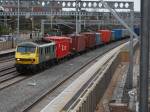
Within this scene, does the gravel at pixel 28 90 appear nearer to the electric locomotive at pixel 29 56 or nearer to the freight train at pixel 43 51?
the electric locomotive at pixel 29 56

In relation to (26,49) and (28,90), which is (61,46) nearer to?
(26,49)

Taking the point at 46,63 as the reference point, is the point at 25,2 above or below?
above

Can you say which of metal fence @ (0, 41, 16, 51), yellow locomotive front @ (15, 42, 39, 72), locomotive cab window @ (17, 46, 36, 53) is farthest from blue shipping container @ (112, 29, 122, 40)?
yellow locomotive front @ (15, 42, 39, 72)

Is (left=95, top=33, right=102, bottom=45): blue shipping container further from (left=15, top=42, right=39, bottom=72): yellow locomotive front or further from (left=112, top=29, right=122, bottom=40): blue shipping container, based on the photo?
(left=15, top=42, right=39, bottom=72): yellow locomotive front

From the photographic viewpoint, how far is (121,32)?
100062 mm

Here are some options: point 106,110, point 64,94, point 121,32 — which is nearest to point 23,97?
point 64,94

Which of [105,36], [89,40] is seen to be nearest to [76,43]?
[89,40]

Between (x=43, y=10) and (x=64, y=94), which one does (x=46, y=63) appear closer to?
(x=64, y=94)

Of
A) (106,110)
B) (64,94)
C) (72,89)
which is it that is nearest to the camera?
(106,110)

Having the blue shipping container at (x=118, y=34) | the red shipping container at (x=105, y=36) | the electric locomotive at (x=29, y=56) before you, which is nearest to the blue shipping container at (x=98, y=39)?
the red shipping container at (x=105, y=36)

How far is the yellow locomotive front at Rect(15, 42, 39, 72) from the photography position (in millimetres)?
32781

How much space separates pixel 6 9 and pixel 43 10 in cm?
989

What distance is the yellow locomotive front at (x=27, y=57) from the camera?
32.8m

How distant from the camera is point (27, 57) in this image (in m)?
33.0
